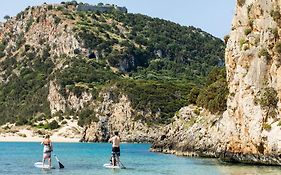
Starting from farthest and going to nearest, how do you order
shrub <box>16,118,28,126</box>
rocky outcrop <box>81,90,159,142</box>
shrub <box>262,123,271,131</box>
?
1. shrub <box>16,118,28,126</box>
2. rocky outcrop <box>81,90,159,142</box>
3. shrub <box>262,123,271,131</box>

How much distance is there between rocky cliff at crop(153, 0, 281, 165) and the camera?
4991 cm

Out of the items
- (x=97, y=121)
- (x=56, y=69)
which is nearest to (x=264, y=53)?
(x=97, y=121)

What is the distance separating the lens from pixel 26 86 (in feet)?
656

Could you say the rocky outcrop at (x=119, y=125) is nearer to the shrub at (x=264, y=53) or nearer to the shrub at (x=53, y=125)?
the shrub at (x=53, y=125)

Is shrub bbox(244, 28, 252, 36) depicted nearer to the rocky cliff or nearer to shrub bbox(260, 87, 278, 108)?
the rocky cliff

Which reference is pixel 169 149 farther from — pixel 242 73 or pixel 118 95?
pixel 118 95

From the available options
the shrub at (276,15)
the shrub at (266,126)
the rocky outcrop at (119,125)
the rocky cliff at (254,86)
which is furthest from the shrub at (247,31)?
the rocky outcrop at (119,125)

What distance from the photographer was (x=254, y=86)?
5269cm

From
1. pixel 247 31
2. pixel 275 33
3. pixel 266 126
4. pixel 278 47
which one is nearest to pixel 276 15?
pixel 275 33

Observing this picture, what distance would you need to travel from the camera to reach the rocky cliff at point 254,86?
49.9 meters

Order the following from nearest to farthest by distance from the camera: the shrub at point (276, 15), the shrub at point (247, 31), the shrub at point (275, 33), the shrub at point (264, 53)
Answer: the shrub at point (276, 15), the shrub at point (275, 33), the shrub at point (264, 53), the shrub at point (247, 31)

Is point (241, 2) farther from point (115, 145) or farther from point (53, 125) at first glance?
point (53, 125)

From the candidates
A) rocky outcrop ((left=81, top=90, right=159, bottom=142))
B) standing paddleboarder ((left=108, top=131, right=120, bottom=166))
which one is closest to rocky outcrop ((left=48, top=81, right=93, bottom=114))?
rocky outcrop ((left=81, top=90, right=159, bottom=142))

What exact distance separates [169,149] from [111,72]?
105878 mm
